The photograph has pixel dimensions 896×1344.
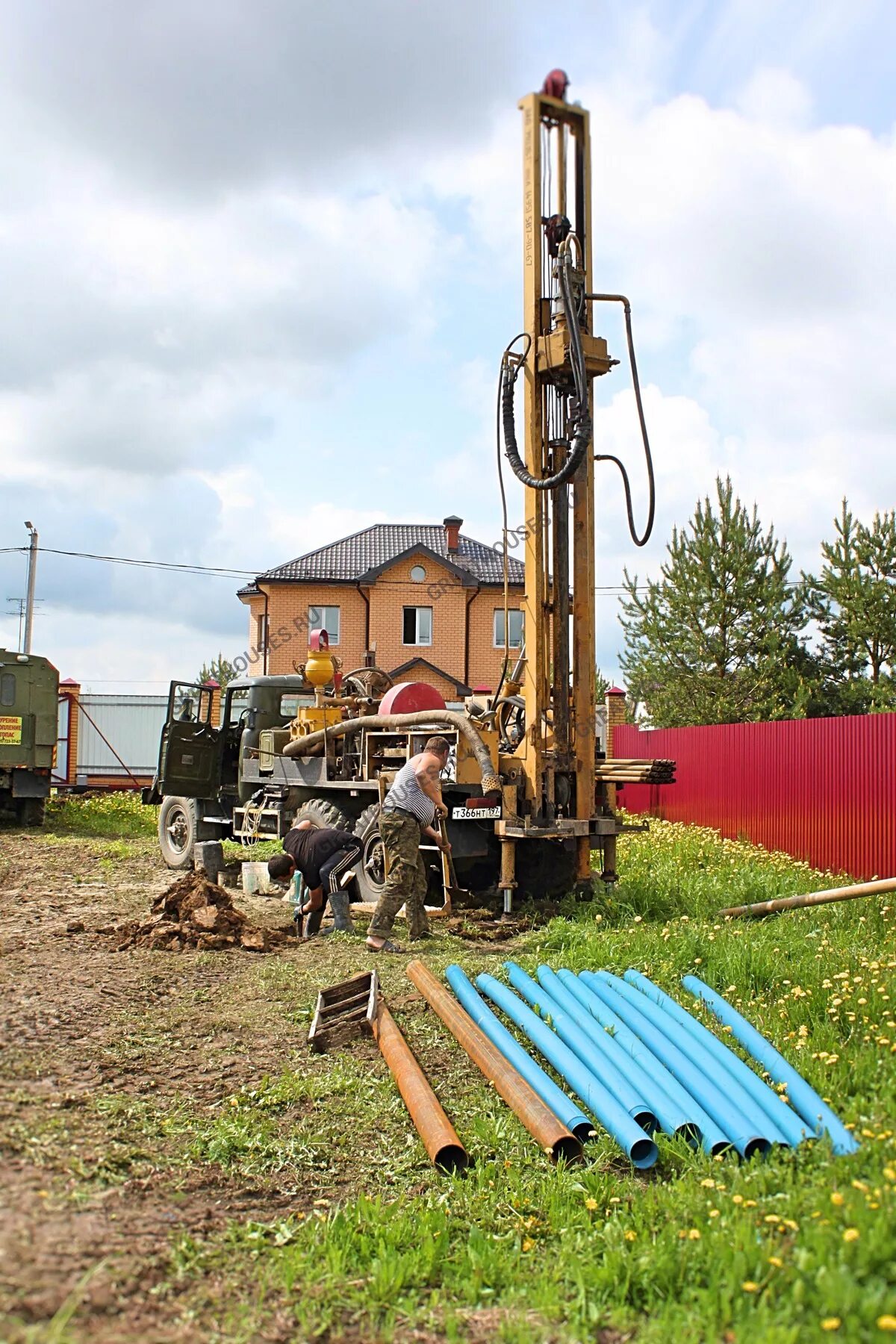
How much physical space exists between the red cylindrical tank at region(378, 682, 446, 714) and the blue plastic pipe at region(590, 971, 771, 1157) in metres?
4.19

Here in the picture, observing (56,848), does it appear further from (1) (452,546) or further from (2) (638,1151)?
(1) (452,546)

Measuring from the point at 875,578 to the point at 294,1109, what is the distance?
2346cm

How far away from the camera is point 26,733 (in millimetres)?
20703

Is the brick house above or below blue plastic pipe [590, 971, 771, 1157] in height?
above

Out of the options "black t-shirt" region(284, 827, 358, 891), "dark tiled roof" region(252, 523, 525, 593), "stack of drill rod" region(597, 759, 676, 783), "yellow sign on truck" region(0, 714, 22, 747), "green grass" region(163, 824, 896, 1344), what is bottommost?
"green grass" region(163, 824, 896, 1344)

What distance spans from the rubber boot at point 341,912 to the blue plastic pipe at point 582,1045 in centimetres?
201

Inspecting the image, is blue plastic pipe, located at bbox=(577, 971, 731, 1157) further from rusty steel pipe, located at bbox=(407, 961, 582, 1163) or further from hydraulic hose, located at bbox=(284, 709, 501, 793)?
hydraulic hose, located at bbox=(284, 709, 501, 793)

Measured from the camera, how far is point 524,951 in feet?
28.5

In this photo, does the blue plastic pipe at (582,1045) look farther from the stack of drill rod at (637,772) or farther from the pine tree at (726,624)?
the pine tree at (726,624)

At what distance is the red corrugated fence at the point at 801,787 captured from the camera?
13219 mm

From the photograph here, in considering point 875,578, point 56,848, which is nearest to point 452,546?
point 875,578

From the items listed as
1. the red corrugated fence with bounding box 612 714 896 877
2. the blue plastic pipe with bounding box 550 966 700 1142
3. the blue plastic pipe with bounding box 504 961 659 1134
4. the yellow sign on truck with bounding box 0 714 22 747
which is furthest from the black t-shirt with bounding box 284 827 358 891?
the yellow sign on truck with bounding box 0 714 22 747

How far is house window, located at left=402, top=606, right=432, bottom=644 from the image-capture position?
115 ft

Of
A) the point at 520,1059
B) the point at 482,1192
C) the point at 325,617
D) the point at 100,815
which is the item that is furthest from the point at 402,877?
the point at 325,617
